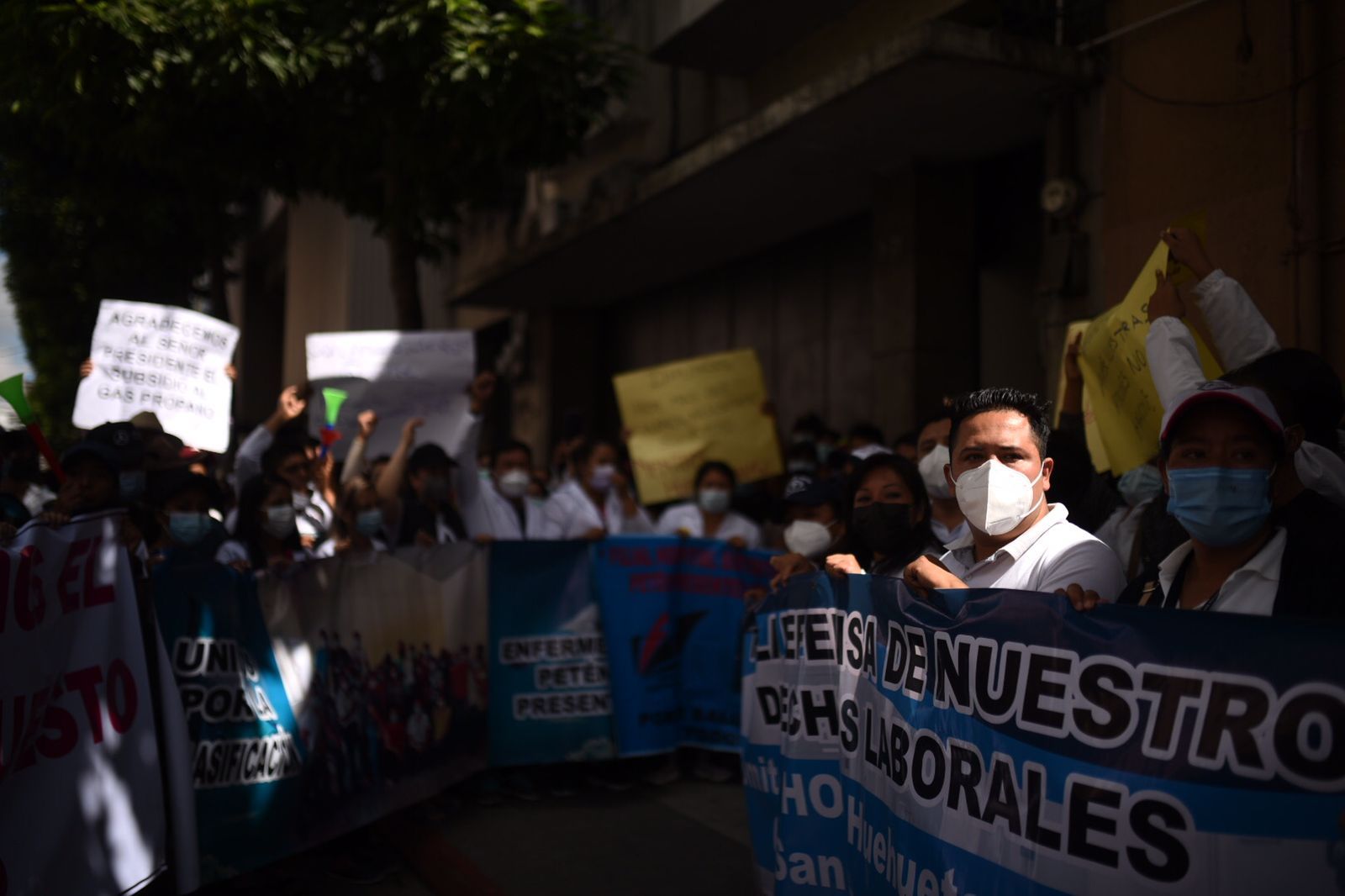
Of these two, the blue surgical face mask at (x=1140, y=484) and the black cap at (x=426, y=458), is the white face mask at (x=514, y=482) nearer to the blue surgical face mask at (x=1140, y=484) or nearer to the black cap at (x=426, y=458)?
the black cap at (x=426, y=458)

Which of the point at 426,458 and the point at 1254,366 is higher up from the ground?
the point at 1254,366

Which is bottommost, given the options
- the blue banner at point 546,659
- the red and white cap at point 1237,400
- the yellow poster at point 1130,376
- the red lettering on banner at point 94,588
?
the blue banner at point 546,659

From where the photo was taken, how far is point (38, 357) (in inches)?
713

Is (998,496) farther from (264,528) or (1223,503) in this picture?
(264,528)

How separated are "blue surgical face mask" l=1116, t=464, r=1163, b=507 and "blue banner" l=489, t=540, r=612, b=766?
9.66 feet

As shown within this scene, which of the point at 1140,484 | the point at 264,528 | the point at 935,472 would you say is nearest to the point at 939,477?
the point at 935,472

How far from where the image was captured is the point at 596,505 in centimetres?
746

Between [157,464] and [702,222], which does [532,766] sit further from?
[702,222]

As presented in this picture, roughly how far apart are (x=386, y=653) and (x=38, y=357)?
52.2ft

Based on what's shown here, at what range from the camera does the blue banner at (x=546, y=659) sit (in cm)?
581

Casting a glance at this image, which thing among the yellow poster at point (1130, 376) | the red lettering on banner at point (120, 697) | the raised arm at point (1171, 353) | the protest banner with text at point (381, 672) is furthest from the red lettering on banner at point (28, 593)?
the yellow poster at point (1130, 376)

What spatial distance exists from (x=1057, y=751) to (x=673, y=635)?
3.84 m

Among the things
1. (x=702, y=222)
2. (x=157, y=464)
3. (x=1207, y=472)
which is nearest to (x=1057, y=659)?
(x=1207, y=472)

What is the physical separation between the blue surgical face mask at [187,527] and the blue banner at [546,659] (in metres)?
1.54
